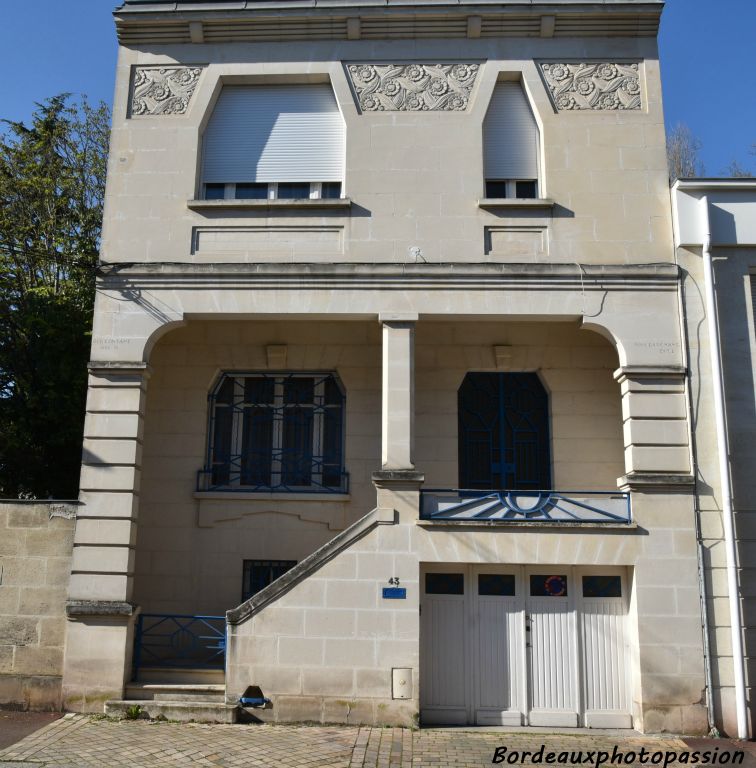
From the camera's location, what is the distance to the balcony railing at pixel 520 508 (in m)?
10.9

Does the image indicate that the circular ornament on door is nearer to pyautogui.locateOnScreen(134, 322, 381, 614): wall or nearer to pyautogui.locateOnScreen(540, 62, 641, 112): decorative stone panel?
pyautogui.locateOnScreen(134, 322, 381, 614): wall

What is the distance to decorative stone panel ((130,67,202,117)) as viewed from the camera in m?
12.7

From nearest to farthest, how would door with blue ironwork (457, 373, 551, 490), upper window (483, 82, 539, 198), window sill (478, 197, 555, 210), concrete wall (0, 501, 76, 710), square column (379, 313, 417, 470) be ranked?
concrete wall (0, 501, 76, 710)
square column (379, 313, 417, 470)
window sill (478, 197, 555, 210)
upper window (483, 82, 539, 198)
door with blue ironwork (457, 373, 551, 490)

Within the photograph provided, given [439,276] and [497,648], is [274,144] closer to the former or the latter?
[439,276]

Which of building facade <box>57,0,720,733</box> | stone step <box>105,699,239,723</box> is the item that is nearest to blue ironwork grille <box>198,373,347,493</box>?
building facade <box>57,0,720,733</box>

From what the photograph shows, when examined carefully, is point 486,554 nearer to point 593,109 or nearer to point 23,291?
point 593,109

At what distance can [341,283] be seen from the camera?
11688 millimetres

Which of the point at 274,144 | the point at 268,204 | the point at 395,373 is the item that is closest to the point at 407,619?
the point at 395,373

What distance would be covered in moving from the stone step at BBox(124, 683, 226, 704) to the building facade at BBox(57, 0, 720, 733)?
1.11ft

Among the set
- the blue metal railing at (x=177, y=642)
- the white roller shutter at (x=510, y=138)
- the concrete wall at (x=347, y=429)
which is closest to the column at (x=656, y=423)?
the concrete wall at (x=347, y=429)

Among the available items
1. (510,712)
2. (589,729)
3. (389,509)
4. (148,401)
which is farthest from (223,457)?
(589,729)

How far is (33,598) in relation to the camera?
11.0 metres

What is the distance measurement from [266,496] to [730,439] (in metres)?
7.26

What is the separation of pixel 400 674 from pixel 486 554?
1990mm
